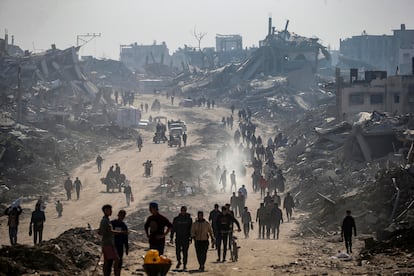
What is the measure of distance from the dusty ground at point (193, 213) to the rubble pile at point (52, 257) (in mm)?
573

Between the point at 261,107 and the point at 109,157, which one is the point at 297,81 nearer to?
the point at 261,107

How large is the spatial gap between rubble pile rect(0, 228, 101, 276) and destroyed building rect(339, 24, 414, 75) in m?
96.8

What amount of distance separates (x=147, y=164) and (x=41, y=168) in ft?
17.4

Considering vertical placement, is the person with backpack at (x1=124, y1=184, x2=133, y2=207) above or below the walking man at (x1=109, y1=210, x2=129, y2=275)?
below

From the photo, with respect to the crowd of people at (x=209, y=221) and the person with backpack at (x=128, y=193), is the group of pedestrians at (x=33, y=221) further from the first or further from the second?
the person with backpack at (x=128, y=193)

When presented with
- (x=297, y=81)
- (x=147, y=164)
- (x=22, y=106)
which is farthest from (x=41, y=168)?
(x=297, y=81)

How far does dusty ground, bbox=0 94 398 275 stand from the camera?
15.0 m

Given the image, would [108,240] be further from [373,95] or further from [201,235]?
[373,95]

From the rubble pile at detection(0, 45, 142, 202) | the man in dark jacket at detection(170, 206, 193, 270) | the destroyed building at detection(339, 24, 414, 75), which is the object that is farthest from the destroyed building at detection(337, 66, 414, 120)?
the destroyed building at detection(339, 24, 414, 75)

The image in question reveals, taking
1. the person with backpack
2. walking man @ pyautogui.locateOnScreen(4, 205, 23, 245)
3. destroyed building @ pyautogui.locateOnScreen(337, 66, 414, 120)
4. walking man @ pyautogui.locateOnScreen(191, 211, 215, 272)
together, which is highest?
destroyed building @ pyautogui.locateOnScreen(337, 66, 414, 120)

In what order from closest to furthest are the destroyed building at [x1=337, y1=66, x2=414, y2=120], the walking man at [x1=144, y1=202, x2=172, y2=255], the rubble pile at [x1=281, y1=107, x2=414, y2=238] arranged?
the walking man at [x1=144, y1=202, x2=172, y2=255], the rubble pile at [x1=281, y1=107, x2=414, y2=238], the destroyed building at [x1=337, y1=66, x2=414, y2=120]

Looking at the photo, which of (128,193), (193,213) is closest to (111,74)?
(128,193)

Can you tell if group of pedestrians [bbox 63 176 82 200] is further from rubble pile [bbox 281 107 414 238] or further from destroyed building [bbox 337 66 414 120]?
destroyed building [bbox 337 66 414 120]

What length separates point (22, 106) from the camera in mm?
55312
